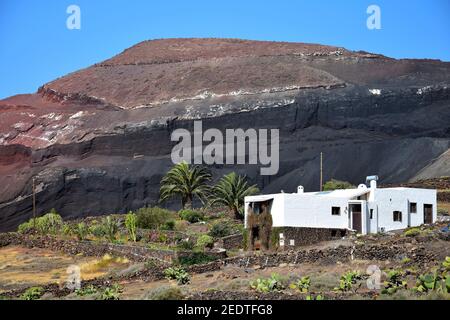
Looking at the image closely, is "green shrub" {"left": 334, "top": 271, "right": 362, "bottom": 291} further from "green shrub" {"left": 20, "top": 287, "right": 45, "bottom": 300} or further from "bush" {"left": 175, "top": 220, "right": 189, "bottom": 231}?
"bush" {"left": 175, "top": 220, "right": 189, "bottom": 231}

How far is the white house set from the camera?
3900 cm

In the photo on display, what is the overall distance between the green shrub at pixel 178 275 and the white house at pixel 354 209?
395 inches

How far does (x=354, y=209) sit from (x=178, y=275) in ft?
47.6

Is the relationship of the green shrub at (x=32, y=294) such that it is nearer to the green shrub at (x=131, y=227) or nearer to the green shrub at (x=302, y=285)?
the green shrub at (x=302, y=285)

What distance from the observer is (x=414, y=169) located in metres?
75.6

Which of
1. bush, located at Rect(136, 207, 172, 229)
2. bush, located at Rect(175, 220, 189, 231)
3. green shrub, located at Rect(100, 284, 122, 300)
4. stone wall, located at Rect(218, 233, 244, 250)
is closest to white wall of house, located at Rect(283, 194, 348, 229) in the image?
stone wall, located at Rect(218, 233, 244, 250)

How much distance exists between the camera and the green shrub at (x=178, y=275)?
91.9ft

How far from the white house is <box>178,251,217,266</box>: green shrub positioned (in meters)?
5.40

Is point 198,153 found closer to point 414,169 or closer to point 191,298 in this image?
point 414,169

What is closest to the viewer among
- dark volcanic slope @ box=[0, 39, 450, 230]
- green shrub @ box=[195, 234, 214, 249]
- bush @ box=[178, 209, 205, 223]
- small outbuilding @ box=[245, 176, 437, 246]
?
small outbuilding @ box=[245, 176, 437, 246]

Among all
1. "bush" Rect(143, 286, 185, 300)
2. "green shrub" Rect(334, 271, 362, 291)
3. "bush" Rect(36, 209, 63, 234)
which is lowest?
"bush" Rect(143, 286, 185, 300)

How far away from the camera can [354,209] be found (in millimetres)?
40500

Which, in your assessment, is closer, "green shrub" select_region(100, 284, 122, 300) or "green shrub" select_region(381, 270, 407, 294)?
"green shrub" select_region(381, 270, 407, 294)

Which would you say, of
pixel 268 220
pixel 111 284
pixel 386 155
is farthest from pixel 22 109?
pixel 111 284
